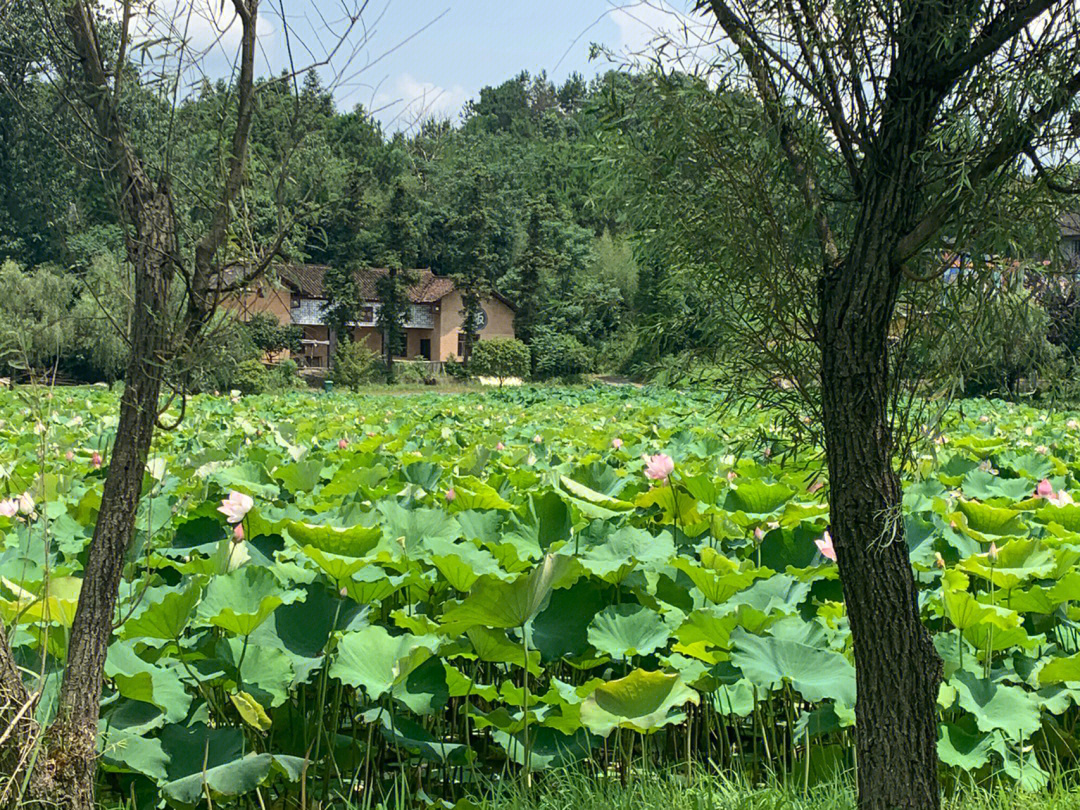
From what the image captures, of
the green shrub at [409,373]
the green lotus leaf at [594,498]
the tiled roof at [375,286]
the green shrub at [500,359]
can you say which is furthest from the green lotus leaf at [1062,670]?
the tiled roof at [375,286]

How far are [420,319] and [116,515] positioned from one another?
42.6 m

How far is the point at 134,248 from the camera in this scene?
6.24 feet

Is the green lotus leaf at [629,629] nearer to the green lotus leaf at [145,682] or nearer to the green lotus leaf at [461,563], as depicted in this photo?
the green lotus leaf at [461,563]

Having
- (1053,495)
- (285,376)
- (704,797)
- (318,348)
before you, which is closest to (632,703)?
(704,797)

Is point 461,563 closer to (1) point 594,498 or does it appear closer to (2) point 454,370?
(1) point 594,498

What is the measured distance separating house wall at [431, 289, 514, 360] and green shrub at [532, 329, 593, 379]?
442cm

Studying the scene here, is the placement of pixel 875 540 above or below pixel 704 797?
above

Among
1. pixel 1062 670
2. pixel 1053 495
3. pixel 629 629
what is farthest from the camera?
pixel 1053 495

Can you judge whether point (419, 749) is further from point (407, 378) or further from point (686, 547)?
point (407, 378)

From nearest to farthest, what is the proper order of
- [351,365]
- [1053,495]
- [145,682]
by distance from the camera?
1. [145,682]
2. [1053,495]
3. [351,365]

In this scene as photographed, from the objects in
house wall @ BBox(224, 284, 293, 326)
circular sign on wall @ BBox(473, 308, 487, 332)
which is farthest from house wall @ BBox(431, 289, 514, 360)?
house wall @ BBox(224, 284, 293, 326)

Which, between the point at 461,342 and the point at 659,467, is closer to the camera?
the point at 659,467

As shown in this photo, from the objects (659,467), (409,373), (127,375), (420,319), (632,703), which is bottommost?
(409,373)

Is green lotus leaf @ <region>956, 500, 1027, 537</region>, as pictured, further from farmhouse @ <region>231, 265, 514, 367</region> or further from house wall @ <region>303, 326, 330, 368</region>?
house wall @ <region>303, 326, 330, 368</region>
